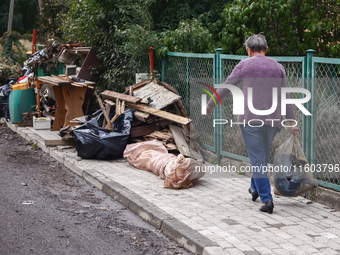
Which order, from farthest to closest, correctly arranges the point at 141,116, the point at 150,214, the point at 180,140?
the point at 141,116 → the point at 180,140 → the point at 150,214

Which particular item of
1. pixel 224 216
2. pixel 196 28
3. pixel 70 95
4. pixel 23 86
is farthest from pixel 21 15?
pixel 224 216

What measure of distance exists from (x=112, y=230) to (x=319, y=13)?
22.7 feet

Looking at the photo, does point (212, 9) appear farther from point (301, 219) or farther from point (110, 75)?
point (301, 219)

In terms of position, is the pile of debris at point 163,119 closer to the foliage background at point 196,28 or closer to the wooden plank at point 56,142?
the foliage background at point 196,28

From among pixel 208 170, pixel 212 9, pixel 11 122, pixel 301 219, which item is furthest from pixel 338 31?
pixel 11 122

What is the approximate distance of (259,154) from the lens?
633 cm

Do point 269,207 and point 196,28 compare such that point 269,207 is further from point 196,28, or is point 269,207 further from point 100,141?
point 196,28

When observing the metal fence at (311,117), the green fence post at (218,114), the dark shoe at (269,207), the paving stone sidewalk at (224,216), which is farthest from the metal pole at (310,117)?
the green fence post at (218,114)

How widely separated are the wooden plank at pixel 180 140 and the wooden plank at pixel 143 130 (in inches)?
12.8

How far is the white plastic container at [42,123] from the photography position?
13.1 m

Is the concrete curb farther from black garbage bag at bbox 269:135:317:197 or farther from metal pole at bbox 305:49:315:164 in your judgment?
metal pole at bbox 305:49:315:164

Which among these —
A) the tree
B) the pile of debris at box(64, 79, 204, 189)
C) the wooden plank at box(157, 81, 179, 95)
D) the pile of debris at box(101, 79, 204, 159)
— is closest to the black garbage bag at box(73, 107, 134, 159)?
the pile of debris at box(64, 79, 204, 189)

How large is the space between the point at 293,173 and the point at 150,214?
1.70 meters

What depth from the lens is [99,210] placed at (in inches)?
268
